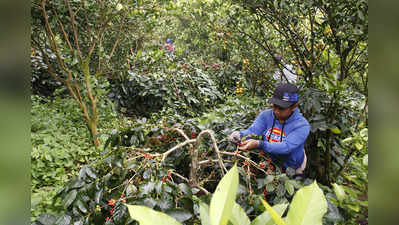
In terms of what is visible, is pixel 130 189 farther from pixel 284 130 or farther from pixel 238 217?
pixel 284 130

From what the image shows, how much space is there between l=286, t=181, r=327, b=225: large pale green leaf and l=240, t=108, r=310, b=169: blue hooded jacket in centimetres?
131

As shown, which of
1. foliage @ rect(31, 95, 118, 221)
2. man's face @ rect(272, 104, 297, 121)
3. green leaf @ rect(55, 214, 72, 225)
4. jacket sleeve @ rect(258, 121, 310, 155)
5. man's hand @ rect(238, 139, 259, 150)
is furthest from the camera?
foliage @ rect(31, 95, 118, 221)

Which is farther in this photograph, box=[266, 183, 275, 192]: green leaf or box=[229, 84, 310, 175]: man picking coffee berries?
box=[229, 84, 310, 175]: man picking coffee berries

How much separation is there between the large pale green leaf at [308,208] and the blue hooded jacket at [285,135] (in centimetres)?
131

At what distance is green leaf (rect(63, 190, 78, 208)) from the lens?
3.62 ft

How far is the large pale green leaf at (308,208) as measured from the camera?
0.55m

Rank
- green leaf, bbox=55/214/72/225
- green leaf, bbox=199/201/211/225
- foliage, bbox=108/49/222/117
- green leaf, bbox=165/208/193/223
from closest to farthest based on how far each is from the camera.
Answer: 1. green leaf, bbox=199/201/211/225
2. green leaf, bbox=165/208/193/223
3. green leaf, bbox=55/214/72/225
4. foliage, bbox=108/49/222/117

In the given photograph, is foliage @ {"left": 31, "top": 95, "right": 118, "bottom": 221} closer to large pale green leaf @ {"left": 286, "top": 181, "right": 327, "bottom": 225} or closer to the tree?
the tree

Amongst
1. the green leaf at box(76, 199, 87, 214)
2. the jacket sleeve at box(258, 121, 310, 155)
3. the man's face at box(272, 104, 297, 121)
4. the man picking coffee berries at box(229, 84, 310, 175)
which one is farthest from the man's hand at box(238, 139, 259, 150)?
the green leaf at box(76, 199, 87, 214)

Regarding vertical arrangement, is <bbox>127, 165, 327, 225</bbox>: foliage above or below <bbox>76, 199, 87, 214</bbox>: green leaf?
above

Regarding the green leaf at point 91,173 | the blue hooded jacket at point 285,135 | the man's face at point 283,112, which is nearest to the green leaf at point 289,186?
the blue hooded jacket at point 285,135

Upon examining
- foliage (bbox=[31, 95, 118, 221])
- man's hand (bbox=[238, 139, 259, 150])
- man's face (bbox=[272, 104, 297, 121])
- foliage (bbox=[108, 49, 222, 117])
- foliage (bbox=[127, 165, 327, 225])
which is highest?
foliage (bbox=[108, 49, 222, 117])

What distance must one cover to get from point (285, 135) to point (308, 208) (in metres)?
1.80

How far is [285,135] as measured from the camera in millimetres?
2297
